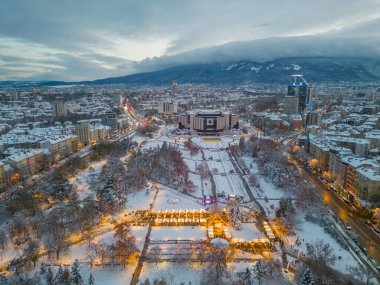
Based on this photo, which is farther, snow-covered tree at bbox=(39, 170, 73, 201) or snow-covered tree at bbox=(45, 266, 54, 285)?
snow-covered tree at bbox=(39, 170, 73, 201)

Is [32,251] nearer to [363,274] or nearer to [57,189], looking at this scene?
[57,189]

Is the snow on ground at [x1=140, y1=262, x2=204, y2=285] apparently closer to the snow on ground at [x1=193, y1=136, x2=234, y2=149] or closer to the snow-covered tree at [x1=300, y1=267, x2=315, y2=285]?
the snow-covered tree at [x1=300, y1=267, x2=315, y2=285]

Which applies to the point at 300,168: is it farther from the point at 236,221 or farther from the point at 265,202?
the point at 236,221

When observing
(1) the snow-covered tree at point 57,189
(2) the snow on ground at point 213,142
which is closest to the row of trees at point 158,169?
(1) the snow-covered tree at point 57,189

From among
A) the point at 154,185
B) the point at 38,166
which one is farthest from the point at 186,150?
the point at 38,166

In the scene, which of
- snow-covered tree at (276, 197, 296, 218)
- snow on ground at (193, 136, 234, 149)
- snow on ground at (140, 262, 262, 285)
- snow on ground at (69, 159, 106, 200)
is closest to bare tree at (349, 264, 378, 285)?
snow on ground at (140, 262, 262, 285)

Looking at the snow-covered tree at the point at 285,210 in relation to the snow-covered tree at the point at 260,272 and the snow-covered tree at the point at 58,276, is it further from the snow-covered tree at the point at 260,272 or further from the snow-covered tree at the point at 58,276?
the snow-covered tree at the point at 58,276

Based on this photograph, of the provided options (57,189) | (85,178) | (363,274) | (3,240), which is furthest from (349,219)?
(85,178)
